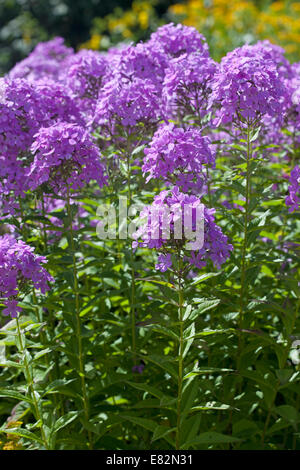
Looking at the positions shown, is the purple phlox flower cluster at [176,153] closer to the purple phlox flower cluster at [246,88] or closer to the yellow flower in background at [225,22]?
the purple phlox flower cluster at [246,88]

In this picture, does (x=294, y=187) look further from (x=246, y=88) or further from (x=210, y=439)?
(x=210, y=439)

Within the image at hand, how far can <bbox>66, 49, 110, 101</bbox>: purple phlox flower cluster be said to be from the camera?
12.4 ft

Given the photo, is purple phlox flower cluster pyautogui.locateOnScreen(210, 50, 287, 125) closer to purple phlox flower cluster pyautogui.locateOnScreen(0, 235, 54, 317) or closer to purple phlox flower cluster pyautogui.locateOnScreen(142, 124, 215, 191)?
purple phlox flower cluster pyautogui.locateOnScreen(142, 124, 215, 191)

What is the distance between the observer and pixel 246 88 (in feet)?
9.34

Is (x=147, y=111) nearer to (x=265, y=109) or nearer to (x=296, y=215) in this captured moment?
(x=265, y=109)

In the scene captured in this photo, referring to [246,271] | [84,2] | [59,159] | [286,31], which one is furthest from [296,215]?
[84,2]

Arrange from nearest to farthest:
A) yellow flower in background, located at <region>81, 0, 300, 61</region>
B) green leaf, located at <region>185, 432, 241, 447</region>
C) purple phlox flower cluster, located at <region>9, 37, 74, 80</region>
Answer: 1. green leaf, located at <region>185, 432, 241, 447</region>
2. purple phlox flower cluster, located at <region>9, 37, 74, 80</region>
3. yellow flower in background, located at <region>81, 0, 300, 61</region>

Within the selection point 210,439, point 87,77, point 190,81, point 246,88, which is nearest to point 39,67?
point 87,77

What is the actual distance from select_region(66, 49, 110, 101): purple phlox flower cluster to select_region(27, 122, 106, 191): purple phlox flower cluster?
0.92 metres

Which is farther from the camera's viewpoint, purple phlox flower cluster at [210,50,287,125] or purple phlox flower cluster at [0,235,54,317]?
purple phlox flower cluster at [210,50,287,125]

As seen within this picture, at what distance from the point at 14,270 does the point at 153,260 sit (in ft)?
4.10

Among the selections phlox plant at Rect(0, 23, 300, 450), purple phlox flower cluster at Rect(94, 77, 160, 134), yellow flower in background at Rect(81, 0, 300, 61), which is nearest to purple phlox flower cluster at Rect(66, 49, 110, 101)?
phlox plant at Rect(0, 23, 300, 450)

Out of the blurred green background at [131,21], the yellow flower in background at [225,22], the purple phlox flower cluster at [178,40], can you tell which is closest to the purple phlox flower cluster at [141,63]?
the purple phlox flower cluster at [178,40]

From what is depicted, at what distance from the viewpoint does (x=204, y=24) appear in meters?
10.9
